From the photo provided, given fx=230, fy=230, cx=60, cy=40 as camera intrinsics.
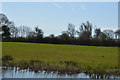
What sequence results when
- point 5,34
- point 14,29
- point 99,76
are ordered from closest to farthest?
1. point 99,76
2. point 5,34
3. point 14,29

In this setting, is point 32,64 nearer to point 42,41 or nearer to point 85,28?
point 42,41

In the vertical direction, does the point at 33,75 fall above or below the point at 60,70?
below

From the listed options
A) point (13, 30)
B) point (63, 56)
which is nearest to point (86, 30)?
point (13, 30)

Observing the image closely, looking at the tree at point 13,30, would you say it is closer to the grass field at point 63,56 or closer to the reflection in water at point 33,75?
the grass field at point 63,56

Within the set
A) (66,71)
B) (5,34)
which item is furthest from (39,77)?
(5,34)

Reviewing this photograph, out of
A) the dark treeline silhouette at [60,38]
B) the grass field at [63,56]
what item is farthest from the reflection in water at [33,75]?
the dark treeline silhouette at [60,38]

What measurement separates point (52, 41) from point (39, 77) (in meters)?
38.6

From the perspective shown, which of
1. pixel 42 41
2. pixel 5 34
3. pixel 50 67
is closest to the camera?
pixel 50 67

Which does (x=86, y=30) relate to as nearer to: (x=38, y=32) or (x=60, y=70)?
(x=38, y=32)

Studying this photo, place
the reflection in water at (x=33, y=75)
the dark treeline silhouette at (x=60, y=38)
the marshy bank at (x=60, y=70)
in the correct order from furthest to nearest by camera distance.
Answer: the dark treeline silhouette at (x=60, y=38), the marshy bank at (x=60, y=70), the reflection in water at (x=33, y=75)

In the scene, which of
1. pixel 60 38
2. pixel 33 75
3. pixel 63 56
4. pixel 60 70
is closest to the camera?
pixel 33 75

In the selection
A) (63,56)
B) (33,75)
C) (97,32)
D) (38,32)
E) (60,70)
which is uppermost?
(97,32)

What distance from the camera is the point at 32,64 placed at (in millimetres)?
16859

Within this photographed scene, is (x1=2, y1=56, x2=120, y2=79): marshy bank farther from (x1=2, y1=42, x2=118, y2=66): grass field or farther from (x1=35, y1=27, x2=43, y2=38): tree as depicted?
(x1=35, y1=27, x2=43, y2=38): tree
